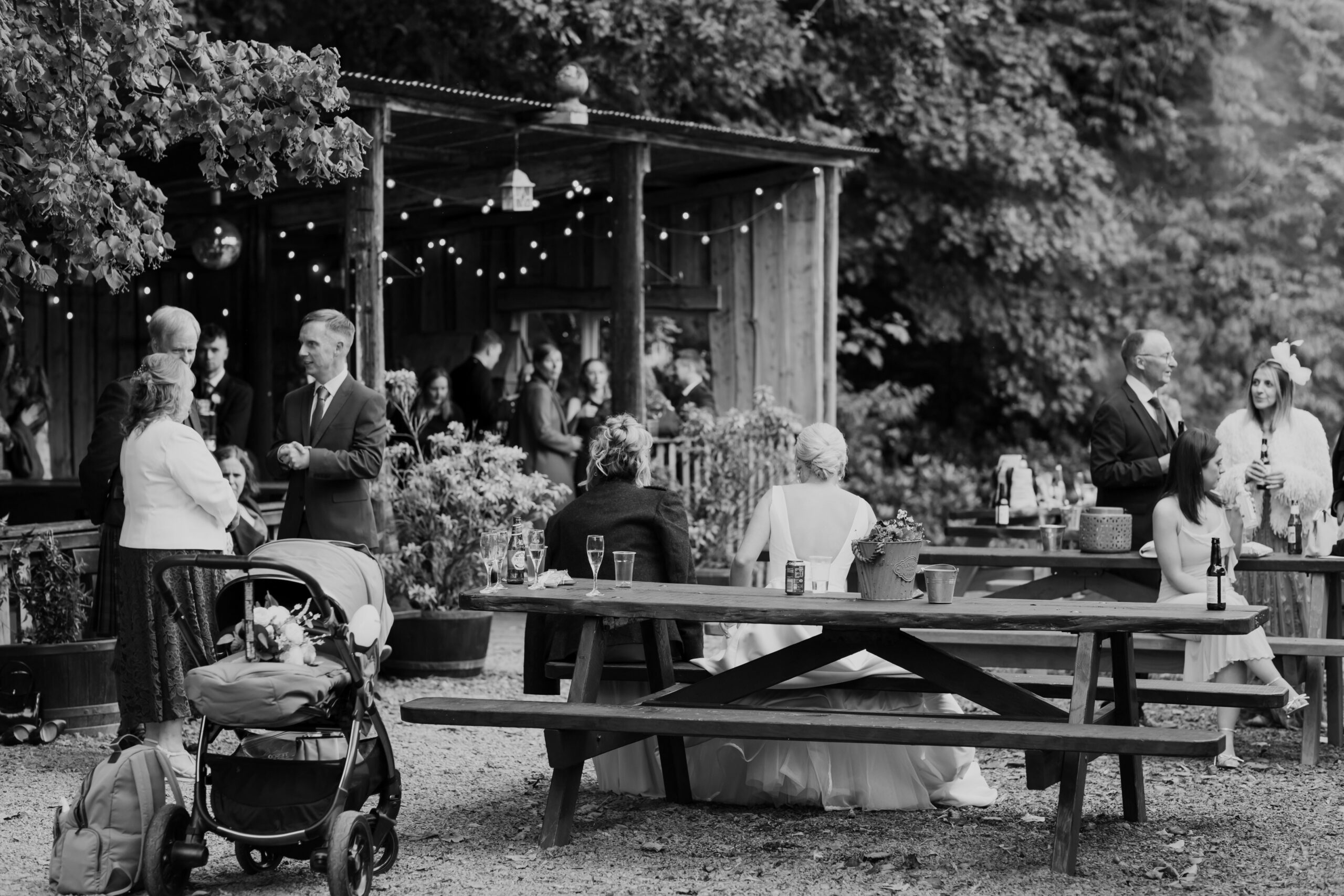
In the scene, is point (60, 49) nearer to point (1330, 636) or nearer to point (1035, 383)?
point (1330, 636)

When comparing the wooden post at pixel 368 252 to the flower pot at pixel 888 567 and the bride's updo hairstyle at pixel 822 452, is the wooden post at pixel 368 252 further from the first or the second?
the flower pot at pixel 888 567

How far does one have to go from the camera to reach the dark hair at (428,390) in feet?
40.5

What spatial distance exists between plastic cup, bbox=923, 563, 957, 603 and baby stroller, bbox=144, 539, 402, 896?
1.69 metres

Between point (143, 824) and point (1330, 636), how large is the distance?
5.16 m

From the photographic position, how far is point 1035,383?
19250mm

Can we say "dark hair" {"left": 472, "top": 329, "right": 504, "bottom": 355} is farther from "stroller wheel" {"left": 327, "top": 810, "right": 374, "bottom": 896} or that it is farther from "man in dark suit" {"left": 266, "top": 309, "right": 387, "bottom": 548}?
"stroller wheel" {"left": 327, "top": 810, "right": 374, "bottom": 896}

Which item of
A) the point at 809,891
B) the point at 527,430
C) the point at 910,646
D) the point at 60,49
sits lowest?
the point at 809,891

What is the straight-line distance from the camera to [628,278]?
11.8 meters

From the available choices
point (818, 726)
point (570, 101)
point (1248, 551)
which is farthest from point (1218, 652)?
point (570, 101)

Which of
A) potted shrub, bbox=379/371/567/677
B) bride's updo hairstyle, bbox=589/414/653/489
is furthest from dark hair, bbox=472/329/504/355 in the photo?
bride's updo hairstyle, bbox=589/414/653/489

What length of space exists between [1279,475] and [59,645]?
17.6ft

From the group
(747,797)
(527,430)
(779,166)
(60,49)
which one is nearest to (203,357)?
(527,430)

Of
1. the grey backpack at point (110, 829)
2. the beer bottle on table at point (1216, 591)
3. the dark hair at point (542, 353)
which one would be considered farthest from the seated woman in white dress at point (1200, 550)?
the dark hair at point (542, 353)

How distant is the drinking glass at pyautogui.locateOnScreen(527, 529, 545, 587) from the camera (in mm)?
5699
